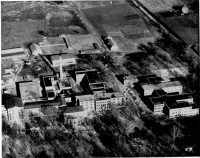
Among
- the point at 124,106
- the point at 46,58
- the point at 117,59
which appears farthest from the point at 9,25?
the point at 124,106

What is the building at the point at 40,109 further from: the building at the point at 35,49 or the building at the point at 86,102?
the building at the point at 35,49

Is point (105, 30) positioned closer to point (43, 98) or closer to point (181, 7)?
point (181, 7)

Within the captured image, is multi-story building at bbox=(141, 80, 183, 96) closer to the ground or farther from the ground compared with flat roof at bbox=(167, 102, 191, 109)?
closer to the ground

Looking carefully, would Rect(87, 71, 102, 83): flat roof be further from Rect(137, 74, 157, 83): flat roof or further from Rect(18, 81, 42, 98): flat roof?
Rect(18, 81, 42, 98): flat roof

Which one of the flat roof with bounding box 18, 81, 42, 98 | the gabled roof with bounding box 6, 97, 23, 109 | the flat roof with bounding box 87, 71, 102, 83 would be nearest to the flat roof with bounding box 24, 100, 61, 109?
the gabled roof with bounding box 6, 97, 23, 109

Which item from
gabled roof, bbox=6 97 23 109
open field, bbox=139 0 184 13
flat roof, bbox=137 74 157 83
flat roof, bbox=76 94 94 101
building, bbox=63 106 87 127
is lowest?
open field, bbox=139 0 184 13
